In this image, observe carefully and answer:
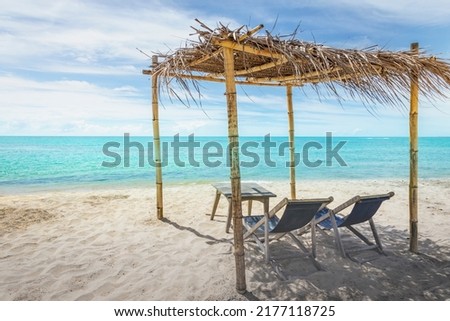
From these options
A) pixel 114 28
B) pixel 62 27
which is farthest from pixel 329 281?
pixel 62 27

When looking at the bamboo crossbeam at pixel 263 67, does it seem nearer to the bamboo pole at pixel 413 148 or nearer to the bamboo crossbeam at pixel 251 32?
the bamboo crossbeam at pixel 251 32

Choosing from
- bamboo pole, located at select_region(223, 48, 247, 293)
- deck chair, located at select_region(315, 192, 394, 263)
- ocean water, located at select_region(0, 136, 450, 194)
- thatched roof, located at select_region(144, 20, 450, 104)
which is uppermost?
thatched roof, located at select_region(144, 20, 450, 104)

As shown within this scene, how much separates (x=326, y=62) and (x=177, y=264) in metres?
2.59

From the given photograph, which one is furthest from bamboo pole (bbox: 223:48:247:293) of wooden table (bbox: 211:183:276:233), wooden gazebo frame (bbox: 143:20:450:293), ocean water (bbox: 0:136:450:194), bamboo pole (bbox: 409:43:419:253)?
ocean water (bbox: 0:136:450:194)

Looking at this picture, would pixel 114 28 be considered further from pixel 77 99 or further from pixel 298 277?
pixel 77 99

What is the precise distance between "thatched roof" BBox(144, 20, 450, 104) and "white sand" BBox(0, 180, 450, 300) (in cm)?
187

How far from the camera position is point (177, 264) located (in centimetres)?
335

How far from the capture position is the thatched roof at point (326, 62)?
108 inches

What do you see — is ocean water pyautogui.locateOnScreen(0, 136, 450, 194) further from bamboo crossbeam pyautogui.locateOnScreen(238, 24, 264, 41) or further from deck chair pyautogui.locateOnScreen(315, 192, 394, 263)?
bamboo crossbeam pyautogui.locateOnScreen(238, 24, 264, 41)

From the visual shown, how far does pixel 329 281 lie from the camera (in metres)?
2.92

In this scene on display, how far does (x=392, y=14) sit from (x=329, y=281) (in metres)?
3.81

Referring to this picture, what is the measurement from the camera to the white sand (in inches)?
108

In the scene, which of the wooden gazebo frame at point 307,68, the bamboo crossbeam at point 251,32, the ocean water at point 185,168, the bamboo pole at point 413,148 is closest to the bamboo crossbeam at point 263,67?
the wooden gazebo frame at point 307,68

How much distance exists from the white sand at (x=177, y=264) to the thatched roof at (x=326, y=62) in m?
1.87
